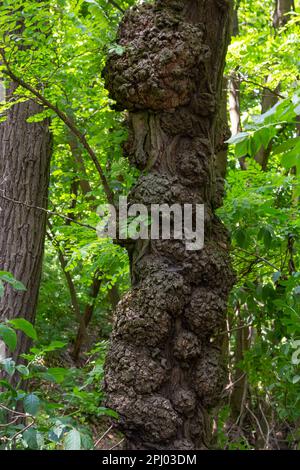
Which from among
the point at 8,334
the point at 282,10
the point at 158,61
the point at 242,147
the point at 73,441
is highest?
the point at 282,10

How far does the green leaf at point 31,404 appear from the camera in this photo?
1.97 meters

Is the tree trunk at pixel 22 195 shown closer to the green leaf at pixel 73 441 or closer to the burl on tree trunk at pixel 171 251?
the burl on tree trunk at pixel 171 251

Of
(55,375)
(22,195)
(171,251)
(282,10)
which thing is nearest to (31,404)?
(55,375)

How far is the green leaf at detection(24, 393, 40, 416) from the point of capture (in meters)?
1.97

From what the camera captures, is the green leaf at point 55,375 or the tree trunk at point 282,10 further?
the tree trunk at point 282,10

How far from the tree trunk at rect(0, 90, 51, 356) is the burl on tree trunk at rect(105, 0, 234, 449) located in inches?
90.2

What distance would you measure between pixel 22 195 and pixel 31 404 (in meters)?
3.01

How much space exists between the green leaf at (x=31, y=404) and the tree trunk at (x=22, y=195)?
2.76 metres

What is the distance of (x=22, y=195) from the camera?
15.7 ft

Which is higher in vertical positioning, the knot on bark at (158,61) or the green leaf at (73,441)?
the knot on bark at (158,61)

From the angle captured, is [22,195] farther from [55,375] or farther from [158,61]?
[55,375]

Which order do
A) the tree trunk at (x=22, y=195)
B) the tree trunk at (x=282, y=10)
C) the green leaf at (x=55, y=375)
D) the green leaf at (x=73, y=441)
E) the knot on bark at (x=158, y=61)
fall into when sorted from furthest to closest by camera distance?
the tree trunk at (x=282, y=10) → the tree trunk at (x=22, y=195) → the knot on bark at (x=158, y=61) → the green leaf at (x=55, y=375) → the green leaf at (x=73, y=441)

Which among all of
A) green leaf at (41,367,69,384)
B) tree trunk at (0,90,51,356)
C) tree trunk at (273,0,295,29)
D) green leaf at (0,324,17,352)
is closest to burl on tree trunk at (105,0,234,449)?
green leaf at (41,367,69,384)

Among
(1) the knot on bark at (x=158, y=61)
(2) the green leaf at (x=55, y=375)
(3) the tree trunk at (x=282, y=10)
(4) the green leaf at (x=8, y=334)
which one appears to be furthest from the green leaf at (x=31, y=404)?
(3) the tree trunk at (x=282, y=10)
